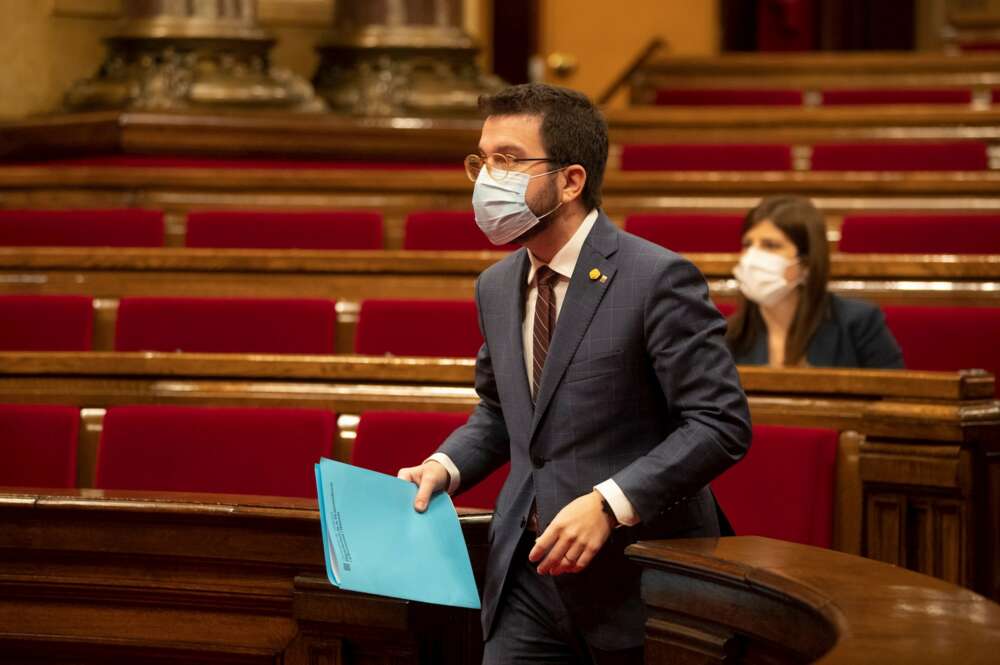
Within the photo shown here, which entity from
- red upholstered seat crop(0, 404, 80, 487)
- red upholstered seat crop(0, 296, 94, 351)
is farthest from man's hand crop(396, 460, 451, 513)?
red upholstered seat crop(0, 296, 94, 351)

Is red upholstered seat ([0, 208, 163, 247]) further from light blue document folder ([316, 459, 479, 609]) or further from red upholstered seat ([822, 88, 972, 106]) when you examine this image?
red upholstered seat ([822, 88, 972, 106])

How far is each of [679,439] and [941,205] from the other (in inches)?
85.0

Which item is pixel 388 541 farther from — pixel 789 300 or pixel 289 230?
pixel 289 230

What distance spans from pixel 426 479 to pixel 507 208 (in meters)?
0.23

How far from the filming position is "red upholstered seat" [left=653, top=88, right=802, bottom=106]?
5.38m

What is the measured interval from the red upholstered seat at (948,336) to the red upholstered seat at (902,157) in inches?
61.7

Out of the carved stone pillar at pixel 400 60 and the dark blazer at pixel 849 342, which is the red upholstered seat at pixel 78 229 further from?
the dark blazer at pixel 849 342

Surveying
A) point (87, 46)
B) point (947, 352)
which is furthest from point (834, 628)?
point (87, 46)

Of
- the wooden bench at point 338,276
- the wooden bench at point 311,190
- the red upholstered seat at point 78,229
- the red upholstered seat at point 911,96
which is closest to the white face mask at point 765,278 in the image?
the wooden bench at point 338,276

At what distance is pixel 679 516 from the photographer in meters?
1.26

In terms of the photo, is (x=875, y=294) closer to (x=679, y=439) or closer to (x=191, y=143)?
(x=679, y=439)

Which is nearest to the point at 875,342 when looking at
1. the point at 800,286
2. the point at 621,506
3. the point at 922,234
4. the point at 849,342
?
the point at 849,342

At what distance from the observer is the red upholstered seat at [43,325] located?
8.00 feet

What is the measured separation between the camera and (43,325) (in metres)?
2.45
